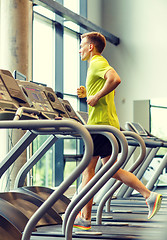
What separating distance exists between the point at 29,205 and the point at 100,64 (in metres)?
1.16

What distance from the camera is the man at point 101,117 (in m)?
3.07

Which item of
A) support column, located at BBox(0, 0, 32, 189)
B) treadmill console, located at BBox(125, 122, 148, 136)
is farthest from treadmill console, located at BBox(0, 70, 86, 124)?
support column, located at BBox(0, 0, 32, 189)

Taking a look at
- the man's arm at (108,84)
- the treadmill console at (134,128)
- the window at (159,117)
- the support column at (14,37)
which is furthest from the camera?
the window at (159,117)

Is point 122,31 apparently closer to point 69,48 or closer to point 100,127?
point 69,48

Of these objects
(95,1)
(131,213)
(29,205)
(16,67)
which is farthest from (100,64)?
(95,1)

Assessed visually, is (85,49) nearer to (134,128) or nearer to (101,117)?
(101,117)

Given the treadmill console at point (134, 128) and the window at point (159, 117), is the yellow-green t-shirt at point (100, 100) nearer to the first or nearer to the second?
the treadmill console at point (134, 128)

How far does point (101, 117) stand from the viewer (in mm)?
3174

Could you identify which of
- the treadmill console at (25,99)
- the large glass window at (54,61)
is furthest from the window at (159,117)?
the treadmill console at (25,99)

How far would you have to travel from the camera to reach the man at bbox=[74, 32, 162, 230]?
3.07 metres

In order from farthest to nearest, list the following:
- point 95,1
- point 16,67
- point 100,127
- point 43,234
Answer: point 95,1 → point 16,67 → point 43,234 → point 100,127

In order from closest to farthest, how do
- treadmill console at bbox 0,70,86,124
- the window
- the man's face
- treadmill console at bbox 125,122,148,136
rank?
treadmill console at bbox 0,70,86,124, the man's face, treadmill console at bbox 125,122,148,136, the window

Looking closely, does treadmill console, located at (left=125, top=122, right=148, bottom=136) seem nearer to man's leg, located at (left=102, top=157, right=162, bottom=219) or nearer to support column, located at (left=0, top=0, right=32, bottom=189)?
support column, located at (left=0, top=0, right=32, bottom=189)

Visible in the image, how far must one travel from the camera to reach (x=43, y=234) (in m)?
2.98
